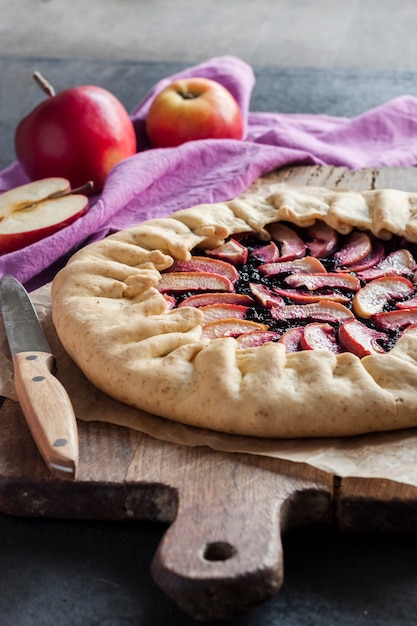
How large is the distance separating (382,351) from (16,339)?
92 cm

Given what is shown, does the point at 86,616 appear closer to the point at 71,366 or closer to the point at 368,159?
the point at 71,366

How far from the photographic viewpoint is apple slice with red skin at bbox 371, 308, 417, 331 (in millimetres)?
2182

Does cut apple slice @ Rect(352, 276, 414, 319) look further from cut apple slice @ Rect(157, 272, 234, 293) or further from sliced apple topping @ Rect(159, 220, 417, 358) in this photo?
cut apple slice @ Rect(157, 272, 234, 293)

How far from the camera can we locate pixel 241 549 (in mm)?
1576

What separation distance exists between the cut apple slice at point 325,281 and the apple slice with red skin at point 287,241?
14 centimetres

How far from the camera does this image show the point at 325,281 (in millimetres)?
2402

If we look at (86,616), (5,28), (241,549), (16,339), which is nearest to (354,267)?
(16,339)

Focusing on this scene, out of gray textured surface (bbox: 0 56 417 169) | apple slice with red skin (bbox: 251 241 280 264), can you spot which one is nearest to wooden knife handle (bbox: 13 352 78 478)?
apple slice with red skin (bbox: 251 241 280 264)

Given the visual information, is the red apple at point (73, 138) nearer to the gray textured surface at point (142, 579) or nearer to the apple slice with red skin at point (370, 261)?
the apple slice with red skin at point (370, 261)

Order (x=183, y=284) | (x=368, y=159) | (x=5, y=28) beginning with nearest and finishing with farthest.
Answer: (x=183, y=284) < (x=368, y=159) < (x=5, y=28)

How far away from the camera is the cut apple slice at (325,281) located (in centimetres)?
238

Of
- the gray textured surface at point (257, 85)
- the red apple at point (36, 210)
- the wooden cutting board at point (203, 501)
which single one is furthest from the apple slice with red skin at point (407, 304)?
the gray textured surface at point (257, 85)

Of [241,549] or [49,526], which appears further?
[49,526]

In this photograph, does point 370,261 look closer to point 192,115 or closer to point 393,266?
point 393,266
